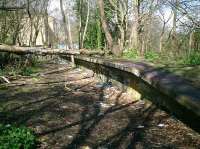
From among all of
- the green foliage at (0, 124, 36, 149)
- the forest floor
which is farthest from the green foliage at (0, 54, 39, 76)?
the green foliage at (0, 124, 36, 149)

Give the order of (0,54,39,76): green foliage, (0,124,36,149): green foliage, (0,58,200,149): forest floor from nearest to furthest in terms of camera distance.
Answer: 1. (0,124,36,149): green foliage
2. (0,58,200,149): forest floor
3. (0,54,39,76): green foliage

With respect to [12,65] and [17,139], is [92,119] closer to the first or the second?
[17,139]

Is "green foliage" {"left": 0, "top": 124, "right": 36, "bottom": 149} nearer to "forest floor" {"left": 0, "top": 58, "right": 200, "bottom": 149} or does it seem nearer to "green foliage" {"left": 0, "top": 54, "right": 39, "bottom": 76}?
"forest floor" {"left": 0, "top": 58, "right": 200, "bottom": 149}

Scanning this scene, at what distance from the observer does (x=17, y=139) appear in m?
5.70

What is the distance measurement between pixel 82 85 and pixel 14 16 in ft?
47.7

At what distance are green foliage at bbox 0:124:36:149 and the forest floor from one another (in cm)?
26

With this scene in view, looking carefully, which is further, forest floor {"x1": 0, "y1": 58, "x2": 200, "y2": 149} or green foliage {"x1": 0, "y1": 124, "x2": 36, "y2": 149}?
forest floor {"x1": 0, "y1": 58, "x2": 200, "y2": 149}

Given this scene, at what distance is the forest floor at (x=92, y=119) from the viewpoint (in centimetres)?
634

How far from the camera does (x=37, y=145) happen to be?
6.00m

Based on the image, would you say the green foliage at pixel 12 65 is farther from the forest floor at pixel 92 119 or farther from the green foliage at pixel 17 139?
the green foliage at pixel 17 139

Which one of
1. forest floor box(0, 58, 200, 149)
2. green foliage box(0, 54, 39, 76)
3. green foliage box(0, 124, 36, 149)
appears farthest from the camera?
green foliage box(0, 54, 39, 76)

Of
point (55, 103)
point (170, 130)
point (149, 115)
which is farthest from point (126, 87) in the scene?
point (170, 130)

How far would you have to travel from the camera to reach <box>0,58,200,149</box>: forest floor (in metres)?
6.34

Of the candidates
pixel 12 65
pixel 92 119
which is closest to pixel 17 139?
pixel 92 119
